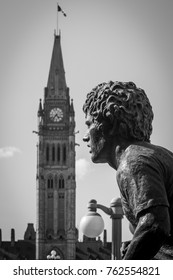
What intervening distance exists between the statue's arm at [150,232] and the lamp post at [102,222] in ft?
27.4

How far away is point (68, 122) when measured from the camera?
112 metres

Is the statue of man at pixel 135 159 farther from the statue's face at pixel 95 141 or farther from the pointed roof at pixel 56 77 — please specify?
the pointed roof at pixel 56 77

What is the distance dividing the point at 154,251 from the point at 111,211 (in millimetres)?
9012

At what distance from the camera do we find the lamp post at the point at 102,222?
39.4ft

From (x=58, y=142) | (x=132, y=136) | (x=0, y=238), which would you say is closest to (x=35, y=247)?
(x=0, y=238)

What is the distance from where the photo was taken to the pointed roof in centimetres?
11125

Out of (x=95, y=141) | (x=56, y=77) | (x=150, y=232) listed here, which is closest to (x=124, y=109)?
(x=95, y=141)

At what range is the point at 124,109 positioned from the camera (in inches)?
144

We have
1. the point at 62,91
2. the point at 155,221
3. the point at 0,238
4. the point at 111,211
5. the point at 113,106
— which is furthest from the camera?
the point at 62,91

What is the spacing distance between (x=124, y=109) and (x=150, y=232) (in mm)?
500

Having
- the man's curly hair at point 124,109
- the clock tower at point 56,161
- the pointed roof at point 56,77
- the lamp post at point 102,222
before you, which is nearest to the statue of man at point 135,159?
the man's curly hair at point 124,109

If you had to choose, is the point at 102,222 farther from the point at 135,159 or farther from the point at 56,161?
the point at 56,161

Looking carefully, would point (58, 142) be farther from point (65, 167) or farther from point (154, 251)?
point (154, 251)

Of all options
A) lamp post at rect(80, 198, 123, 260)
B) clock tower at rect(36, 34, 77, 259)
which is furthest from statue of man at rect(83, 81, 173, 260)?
clock tower at rect(36, 34, 77, 259)
